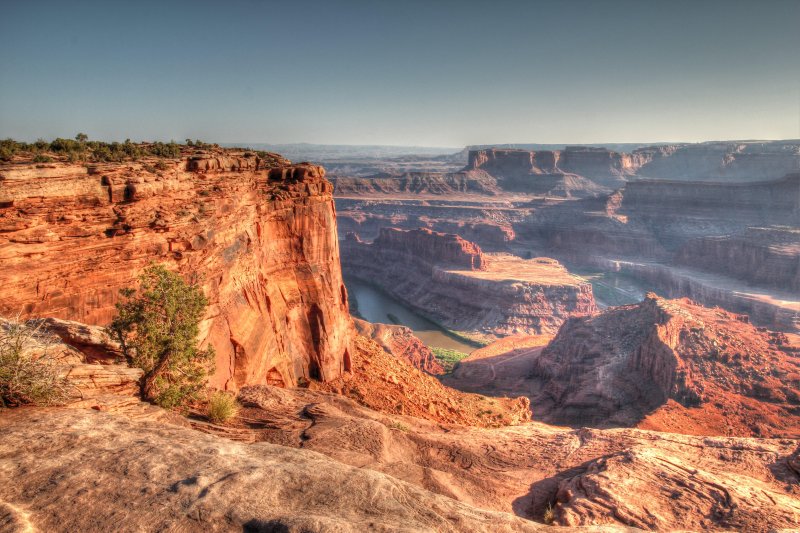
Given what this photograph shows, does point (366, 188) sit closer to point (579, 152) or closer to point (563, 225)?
point (563, 225)

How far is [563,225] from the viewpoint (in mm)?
115375

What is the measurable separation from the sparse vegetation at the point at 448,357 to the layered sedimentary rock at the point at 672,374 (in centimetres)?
1046

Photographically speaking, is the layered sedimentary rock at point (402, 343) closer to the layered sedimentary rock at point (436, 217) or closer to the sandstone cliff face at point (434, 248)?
the sandstone cliff face at point (434, 248)

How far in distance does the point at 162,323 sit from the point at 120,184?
506cm

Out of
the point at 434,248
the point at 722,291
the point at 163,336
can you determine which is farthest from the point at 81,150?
the point at 722,291

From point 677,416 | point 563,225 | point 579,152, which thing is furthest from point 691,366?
point 579,152

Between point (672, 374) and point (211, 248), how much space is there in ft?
102

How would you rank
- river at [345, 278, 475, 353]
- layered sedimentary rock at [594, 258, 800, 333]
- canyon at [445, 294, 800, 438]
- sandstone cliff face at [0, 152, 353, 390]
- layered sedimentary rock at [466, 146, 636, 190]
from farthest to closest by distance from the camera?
layered sedimentary rock at [466, 146, 636, 190] → river at [345, 278, 475, 353] → layered sedimentary rock at [594, 258, 800, 333] → canyon at [445, 294, 800, 438] → sandstone cliff face at [0, 152, 353, 390]

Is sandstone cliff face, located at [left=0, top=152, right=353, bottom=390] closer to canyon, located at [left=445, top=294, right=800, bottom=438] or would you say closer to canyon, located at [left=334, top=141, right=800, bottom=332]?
canyon, located at [left=445, top=294, right=800, bottom=438]

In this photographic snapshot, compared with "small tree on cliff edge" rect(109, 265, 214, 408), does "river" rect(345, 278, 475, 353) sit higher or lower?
lower

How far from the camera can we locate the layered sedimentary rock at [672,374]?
1136 inches

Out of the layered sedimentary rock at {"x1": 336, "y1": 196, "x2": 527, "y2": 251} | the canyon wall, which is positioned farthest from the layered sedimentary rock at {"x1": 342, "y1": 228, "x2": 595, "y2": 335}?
the canyon wall

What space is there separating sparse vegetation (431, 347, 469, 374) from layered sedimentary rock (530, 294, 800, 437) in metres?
10.5

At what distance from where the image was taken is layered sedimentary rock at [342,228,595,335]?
68562 millimetres
